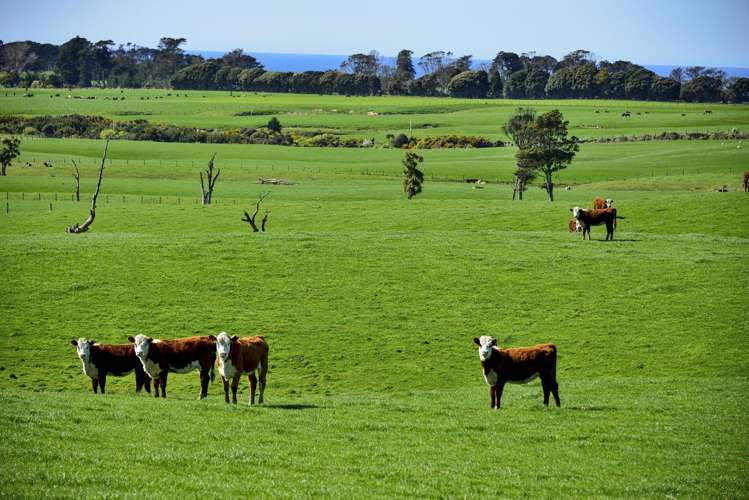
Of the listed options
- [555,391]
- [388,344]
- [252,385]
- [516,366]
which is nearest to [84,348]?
[252,385]

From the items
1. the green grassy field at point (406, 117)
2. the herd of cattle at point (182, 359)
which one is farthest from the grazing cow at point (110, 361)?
the green grassy field at point (406, 117)

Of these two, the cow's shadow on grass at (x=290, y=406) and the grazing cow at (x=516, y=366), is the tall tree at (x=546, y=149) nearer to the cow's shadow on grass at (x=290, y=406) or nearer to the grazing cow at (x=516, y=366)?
the grazing cow at (x=516, y=366)

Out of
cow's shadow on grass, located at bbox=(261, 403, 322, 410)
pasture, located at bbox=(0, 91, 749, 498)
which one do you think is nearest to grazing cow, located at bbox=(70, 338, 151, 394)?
pasture, located at bbox=(0, 91, 749, 498)

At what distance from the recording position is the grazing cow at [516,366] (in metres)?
21.6

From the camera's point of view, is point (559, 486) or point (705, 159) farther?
point (705, 159)

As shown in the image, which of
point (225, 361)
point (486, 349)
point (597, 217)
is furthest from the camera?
point (597, 217)

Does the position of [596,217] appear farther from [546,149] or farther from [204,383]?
[546,149]

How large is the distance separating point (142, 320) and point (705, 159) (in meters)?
87.5

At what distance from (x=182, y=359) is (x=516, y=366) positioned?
872cm

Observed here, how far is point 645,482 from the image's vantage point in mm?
15883

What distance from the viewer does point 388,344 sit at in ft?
104

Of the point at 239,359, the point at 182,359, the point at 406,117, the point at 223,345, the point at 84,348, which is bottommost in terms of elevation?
the point at 182,359

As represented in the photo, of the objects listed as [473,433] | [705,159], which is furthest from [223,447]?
[705,159]

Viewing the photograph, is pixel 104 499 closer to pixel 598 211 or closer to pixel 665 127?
pixel 598 211
